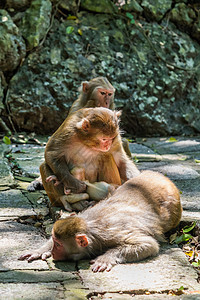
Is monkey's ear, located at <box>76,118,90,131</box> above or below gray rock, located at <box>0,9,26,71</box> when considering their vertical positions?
above

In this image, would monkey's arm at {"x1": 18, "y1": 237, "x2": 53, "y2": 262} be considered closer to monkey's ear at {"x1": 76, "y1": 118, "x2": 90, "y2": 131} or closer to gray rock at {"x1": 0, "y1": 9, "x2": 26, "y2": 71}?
monkey's ear at {"x1": 76, "y1": 118, "x2": 90, "y2": 131}

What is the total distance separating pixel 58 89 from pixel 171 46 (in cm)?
284

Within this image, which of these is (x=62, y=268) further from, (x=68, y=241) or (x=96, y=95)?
(x=96, y=95)

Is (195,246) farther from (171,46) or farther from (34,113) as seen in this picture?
(171,46)

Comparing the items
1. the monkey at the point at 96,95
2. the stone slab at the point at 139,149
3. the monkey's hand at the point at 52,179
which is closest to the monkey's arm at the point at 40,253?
the monkey's hand at the point at 52,179

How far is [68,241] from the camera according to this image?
→ 363 cm

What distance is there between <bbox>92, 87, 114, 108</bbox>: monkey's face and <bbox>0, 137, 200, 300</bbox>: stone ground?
1.54 m

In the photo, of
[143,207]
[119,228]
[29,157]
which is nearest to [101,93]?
[29,157]

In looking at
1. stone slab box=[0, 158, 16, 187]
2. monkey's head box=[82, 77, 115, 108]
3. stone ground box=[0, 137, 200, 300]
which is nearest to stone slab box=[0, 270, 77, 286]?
stone ground box=[0, 137, 200, 300]

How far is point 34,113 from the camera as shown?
29.7ft

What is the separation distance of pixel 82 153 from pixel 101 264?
151 centimetres

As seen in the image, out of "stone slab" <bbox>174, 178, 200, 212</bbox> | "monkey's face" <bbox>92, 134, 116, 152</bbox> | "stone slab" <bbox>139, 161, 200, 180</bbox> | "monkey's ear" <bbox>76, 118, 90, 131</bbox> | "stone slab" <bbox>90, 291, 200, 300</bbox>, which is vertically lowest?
"stone slab" <bbox>139, 161, 200, 180</bbox>

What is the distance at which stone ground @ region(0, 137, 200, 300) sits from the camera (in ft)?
9.93

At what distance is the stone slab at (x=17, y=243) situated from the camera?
3.51 m
